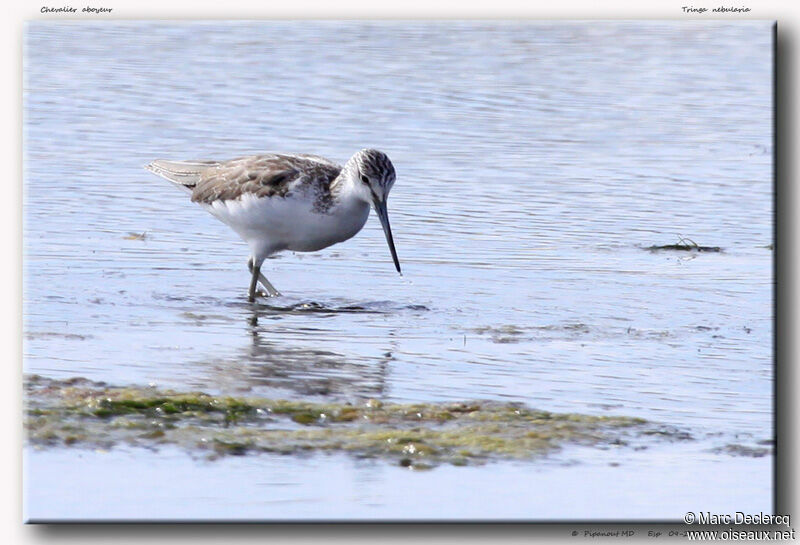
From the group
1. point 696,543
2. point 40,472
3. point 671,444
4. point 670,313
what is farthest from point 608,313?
A: point 40,472

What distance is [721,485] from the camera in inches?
279

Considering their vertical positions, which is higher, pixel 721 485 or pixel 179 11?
pixel 179 11

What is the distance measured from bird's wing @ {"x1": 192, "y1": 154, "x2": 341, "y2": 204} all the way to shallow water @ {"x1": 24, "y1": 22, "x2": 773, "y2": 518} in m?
0.64

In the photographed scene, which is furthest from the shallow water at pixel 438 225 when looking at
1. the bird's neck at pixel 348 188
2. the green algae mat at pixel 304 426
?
the bird's neck at pixel 348 188

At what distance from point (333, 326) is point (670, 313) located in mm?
2135

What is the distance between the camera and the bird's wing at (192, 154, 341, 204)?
10336mm

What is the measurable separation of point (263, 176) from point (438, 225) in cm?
246

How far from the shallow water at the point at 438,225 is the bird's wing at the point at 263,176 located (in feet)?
2.09

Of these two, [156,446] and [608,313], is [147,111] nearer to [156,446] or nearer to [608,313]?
[608,313]

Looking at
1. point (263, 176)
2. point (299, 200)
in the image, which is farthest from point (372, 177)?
point (263, 176)

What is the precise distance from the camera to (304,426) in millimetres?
→ 7641

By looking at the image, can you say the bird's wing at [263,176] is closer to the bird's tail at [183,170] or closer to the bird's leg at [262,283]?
the bird's tail at [183,170]

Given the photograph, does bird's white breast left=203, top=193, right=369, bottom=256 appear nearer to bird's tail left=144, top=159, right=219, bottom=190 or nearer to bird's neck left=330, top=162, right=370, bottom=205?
bird's neck left=330, top=162, right=370, bottom=205

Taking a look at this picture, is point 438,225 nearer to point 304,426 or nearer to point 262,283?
point 262,283
